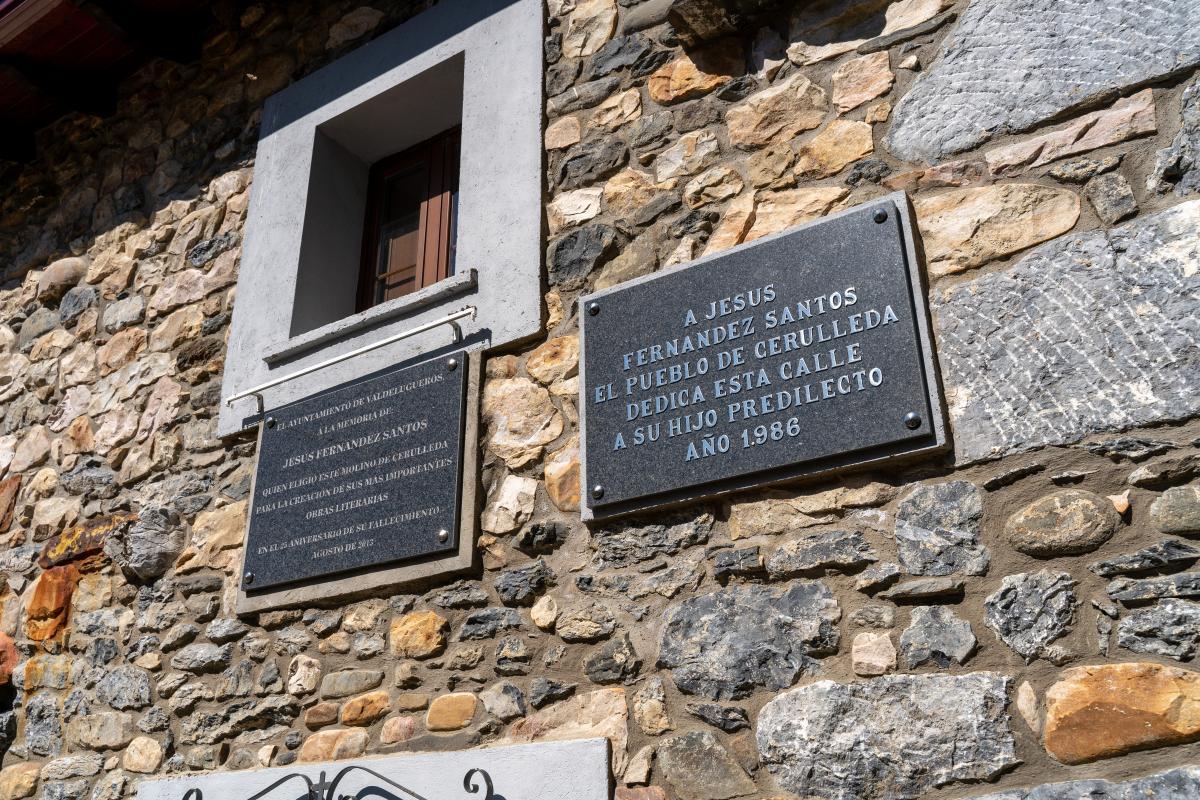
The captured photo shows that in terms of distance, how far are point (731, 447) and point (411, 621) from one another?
3.62 feet

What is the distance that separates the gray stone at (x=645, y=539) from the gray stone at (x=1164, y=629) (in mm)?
974

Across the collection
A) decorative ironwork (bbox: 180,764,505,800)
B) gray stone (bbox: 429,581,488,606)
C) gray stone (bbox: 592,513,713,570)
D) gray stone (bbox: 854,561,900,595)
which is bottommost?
decorative ironwork (bbox: 180,764,505,800)

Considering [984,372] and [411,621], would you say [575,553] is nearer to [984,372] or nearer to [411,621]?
[411,621]

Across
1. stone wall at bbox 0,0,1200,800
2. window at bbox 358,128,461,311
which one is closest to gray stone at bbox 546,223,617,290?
stone wall at bbox 0,0,1200,800

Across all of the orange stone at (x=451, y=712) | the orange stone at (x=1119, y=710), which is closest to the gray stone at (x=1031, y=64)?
the orange stone at (x=1119, y=710)

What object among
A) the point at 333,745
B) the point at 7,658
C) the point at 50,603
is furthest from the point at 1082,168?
the point at 7,658

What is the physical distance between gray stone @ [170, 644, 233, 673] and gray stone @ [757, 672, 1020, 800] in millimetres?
1916

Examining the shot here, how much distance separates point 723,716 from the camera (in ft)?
7.91

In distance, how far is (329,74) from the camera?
4398 millimetres

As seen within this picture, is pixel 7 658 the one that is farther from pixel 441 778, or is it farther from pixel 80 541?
pixel 441 778

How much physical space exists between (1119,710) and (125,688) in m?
3.12

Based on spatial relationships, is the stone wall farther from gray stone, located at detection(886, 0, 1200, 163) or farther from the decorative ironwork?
the decorative ironwork

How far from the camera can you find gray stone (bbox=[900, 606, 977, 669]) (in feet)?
7.19

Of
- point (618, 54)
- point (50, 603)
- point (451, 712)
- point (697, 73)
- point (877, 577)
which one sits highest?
point (618, 54)
